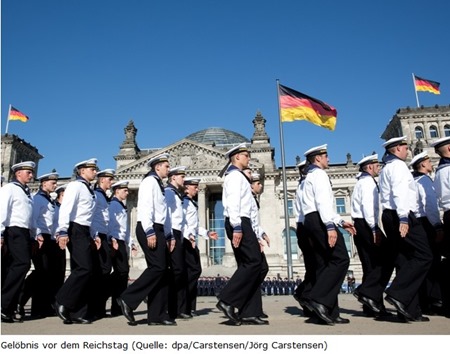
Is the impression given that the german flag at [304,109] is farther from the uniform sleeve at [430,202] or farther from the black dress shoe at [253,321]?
the black dress shoe at [253,321]

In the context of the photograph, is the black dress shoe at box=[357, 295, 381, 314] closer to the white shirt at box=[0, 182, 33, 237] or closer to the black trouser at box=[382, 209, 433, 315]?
the black trouser at box=[382, 209, 433, 315]

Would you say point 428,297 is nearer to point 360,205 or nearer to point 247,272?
point 360,205

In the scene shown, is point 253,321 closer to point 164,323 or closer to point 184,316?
point 164,323

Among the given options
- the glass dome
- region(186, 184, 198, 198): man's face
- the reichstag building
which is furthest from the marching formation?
the glass dome

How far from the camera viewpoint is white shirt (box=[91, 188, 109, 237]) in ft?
25.2

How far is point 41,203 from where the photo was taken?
7.93m

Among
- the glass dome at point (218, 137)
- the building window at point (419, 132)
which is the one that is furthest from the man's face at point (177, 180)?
the building window at point (419, 132)

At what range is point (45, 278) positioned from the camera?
7539 mm

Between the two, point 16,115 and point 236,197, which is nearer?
point 236,197

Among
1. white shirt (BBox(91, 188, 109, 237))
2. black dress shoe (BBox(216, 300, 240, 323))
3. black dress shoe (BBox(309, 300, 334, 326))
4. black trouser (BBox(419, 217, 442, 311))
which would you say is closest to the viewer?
black dress shoe (BBox(309, 300, 334, 326))

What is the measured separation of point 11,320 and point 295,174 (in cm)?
4192

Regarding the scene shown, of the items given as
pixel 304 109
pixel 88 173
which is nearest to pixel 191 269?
pixel 88 173

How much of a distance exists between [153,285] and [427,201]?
527 cm

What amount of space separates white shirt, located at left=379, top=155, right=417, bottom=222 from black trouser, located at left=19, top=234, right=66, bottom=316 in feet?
22.1
